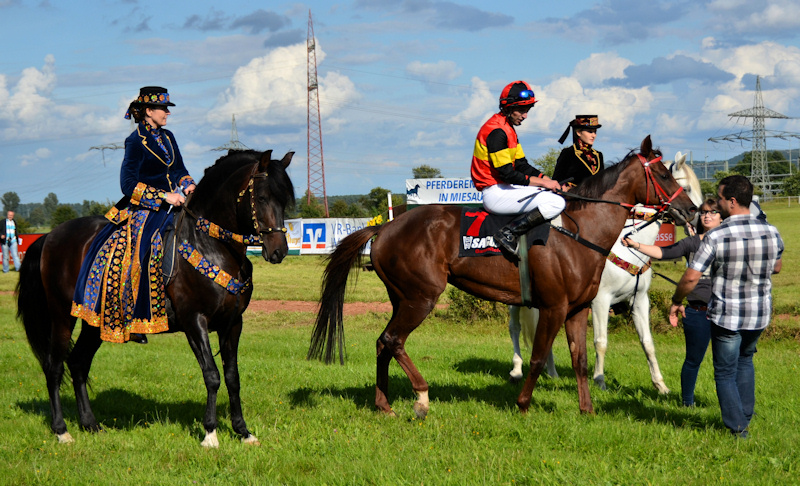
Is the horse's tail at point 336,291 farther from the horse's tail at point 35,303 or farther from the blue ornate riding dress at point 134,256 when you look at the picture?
the horse's tail at point 35,303

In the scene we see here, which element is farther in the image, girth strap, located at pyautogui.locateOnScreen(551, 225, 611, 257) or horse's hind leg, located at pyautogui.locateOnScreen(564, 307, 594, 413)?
horse's hind leg, located at pyautogui.locateOnScreen(564, 307, 594, 413)

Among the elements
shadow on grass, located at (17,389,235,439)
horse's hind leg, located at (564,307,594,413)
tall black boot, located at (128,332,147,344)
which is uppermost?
tall black boot, located at (128,332,147,344)

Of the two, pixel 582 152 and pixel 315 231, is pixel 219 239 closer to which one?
pixel 582 152

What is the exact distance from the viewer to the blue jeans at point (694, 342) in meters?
6.27

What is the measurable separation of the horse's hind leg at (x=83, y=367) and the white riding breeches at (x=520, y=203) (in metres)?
3.97

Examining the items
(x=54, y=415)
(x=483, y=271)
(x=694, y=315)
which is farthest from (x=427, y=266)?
(x=54, y=415)

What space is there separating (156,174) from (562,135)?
433 cm

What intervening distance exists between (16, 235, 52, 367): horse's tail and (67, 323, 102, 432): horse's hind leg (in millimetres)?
290

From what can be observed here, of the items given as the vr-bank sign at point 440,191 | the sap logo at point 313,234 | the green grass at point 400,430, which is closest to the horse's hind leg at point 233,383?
the green grass at point 400,430

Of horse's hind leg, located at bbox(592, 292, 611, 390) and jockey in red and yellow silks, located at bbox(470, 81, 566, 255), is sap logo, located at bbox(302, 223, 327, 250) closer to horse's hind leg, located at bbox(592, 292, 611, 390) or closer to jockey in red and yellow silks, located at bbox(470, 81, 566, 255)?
horse's hind leg, located at bbox(592, 292, 611, 390)

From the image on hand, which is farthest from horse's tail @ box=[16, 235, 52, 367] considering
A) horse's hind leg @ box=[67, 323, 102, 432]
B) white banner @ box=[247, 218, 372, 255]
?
white banner @ box=[247, 218, 372, 255]

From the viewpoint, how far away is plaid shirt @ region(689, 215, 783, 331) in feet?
15.9

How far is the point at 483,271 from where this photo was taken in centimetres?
635

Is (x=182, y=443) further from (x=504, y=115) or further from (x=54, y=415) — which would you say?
(x=504, y=115)
